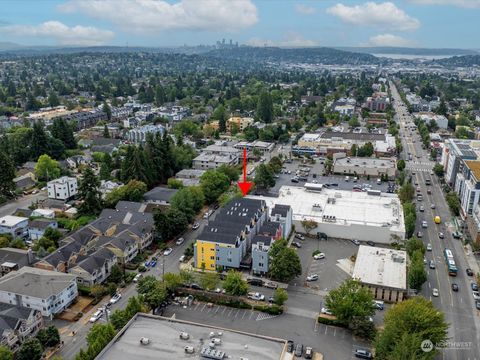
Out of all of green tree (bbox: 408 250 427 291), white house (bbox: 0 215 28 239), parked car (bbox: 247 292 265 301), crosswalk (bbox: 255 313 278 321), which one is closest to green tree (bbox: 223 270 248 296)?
parked car (bbox: 247 292 265 301)

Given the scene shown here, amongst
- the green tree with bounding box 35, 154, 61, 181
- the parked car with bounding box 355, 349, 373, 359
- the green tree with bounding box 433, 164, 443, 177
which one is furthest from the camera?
the green tree with bounding box 433, 164, 443, 177

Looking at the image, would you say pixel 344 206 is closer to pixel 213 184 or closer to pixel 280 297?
pixel 213 184

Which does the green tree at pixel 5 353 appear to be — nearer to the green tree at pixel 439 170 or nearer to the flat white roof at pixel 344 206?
the flat white roof at pixel 344 206

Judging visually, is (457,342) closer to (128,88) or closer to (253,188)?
(253,188)

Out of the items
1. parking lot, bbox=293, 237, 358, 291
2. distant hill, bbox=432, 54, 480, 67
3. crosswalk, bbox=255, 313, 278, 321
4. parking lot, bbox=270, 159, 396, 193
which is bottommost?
crosswalk, bbox=255, 313, 278, 321

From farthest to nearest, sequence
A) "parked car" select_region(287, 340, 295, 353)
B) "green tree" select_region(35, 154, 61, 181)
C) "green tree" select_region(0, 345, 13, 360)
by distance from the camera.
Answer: "green tree" select_region(35, 154, 61, 181), "parked car" select_region(287, 340, 295, 353), "green tree" select_region(0, 345, 13, 360)

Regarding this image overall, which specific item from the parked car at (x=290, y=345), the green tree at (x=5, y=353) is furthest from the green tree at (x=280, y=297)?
the green tree at (x=5, y=353)

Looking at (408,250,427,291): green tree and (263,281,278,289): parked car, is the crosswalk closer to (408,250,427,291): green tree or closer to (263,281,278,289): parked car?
(263,281,278,289): parked car

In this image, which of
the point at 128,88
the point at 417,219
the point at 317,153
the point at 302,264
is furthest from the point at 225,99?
the point at 302,264
